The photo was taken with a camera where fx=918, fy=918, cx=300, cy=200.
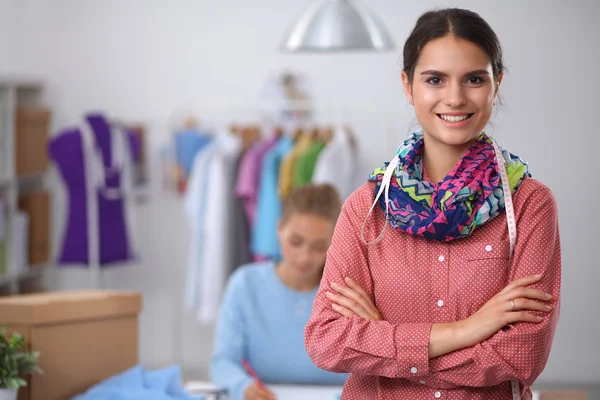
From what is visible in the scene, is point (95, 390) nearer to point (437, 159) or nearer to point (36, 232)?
point (437, 159)

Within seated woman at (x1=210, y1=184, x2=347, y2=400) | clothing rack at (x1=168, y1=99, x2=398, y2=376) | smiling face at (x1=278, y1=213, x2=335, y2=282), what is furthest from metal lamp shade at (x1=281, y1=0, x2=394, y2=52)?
clothing rack at (x1=168, y1=99, x2=398, y2=376)

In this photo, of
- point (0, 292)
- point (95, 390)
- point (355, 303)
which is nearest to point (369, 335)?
point (355, 303)

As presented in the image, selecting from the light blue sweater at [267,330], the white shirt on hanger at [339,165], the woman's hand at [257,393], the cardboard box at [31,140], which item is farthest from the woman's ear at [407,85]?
the cardboard box at [31,140]

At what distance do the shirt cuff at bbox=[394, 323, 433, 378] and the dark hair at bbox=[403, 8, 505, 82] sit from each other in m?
0.40

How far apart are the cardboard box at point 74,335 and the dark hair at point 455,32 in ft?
3.15

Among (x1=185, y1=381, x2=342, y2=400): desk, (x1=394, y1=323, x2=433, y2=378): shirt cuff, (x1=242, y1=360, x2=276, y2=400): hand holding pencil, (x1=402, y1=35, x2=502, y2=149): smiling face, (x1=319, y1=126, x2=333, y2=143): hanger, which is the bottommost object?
(x1=185, y1=381, x2=342, y2=400): desk

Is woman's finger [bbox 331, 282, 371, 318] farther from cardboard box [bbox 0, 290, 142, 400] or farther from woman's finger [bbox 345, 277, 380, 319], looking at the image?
cardboard box [bbox 0, 290, 142, 400]

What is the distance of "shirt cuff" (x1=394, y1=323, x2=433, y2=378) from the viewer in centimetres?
135

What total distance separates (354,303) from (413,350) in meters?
0.12

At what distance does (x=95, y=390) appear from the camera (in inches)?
77.2

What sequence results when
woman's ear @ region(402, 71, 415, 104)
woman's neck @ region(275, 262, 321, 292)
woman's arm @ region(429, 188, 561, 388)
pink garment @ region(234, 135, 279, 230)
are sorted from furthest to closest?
pink garment @ region(234, 135, 279, 230) → woman's neck @ region(275, 262, 321, 292) → woman's ear @ region(402, 71, 415, 104) → woman's arm @ region(429, 188, 561, 388)

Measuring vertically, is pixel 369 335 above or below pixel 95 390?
above

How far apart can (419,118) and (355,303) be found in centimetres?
30

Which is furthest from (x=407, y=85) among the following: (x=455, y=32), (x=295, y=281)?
(x=295, y=281)
